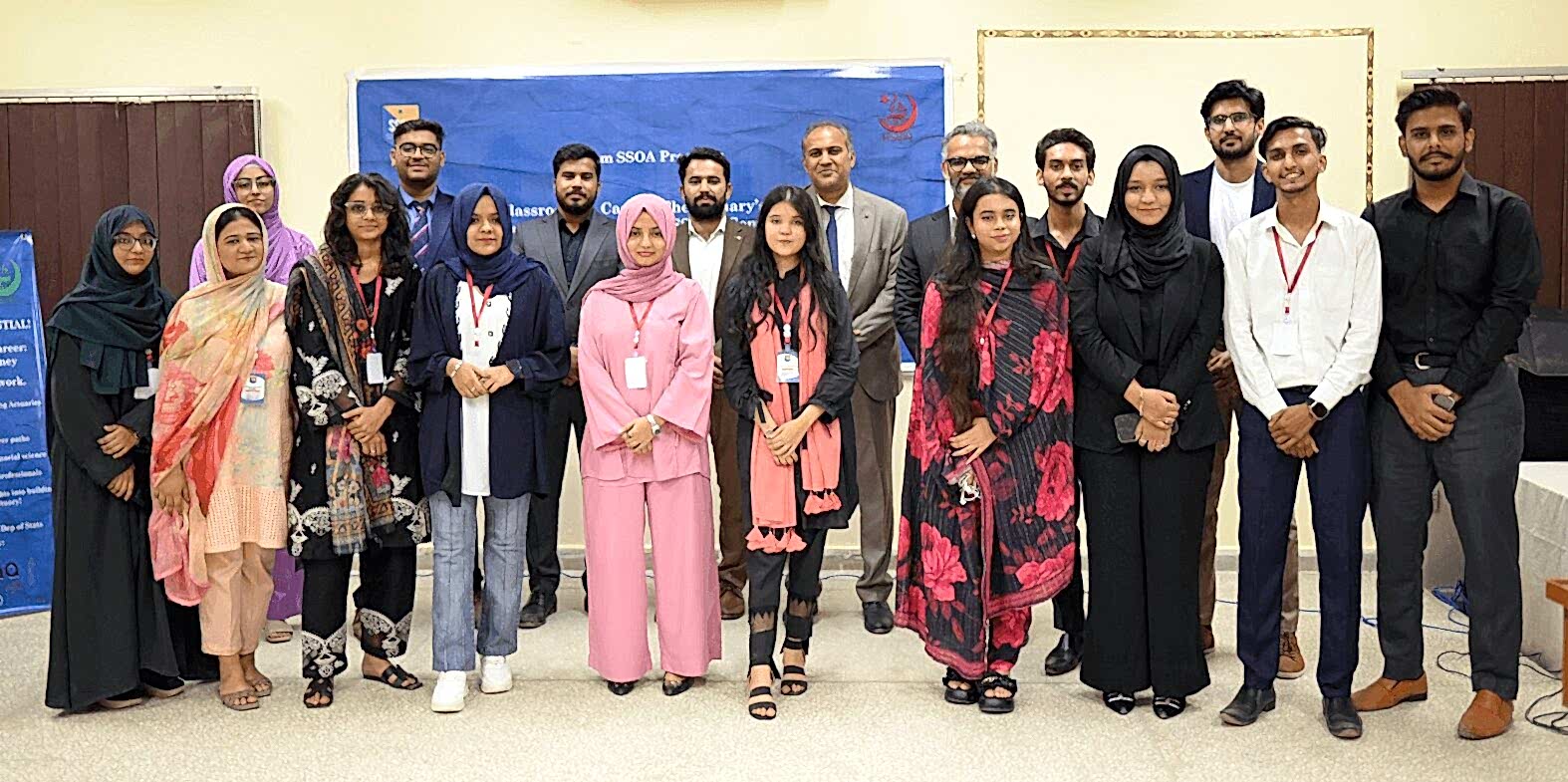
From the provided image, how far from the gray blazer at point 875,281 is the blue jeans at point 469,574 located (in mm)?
1355

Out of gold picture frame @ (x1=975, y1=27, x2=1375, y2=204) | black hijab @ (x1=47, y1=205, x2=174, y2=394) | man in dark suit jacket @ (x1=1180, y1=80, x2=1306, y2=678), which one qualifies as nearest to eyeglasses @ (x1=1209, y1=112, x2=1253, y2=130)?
man in dark suit jacket @ (x1=1180, y1=80, x2=1306, y2=678)

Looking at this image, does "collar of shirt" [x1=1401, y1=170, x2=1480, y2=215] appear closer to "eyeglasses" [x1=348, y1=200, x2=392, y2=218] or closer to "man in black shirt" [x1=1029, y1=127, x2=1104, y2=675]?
"man in black shirt" [x1=1029, y1=127, x2=1104, y2=675]

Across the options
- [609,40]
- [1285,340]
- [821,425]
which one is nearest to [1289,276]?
[1285,340]

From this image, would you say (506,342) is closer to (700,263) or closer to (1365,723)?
(700,263)

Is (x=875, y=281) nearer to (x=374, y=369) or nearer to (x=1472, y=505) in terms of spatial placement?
(x=374, y=369)

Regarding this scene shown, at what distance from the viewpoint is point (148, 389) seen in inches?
152

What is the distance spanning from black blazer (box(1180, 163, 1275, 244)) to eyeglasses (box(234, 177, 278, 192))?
2987mm

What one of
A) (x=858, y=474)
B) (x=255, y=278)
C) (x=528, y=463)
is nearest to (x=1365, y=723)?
(x=858, y=474)

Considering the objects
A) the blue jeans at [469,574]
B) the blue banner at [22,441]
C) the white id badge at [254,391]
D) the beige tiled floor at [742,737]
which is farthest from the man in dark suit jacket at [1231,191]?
the blue banner at [22,441]

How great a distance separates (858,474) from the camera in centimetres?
493

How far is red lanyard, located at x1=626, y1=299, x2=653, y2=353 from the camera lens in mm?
3893

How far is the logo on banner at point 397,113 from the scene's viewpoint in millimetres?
5582

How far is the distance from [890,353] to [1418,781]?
2.21 meters

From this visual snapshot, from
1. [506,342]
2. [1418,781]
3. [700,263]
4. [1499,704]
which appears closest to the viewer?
[1418,781]
